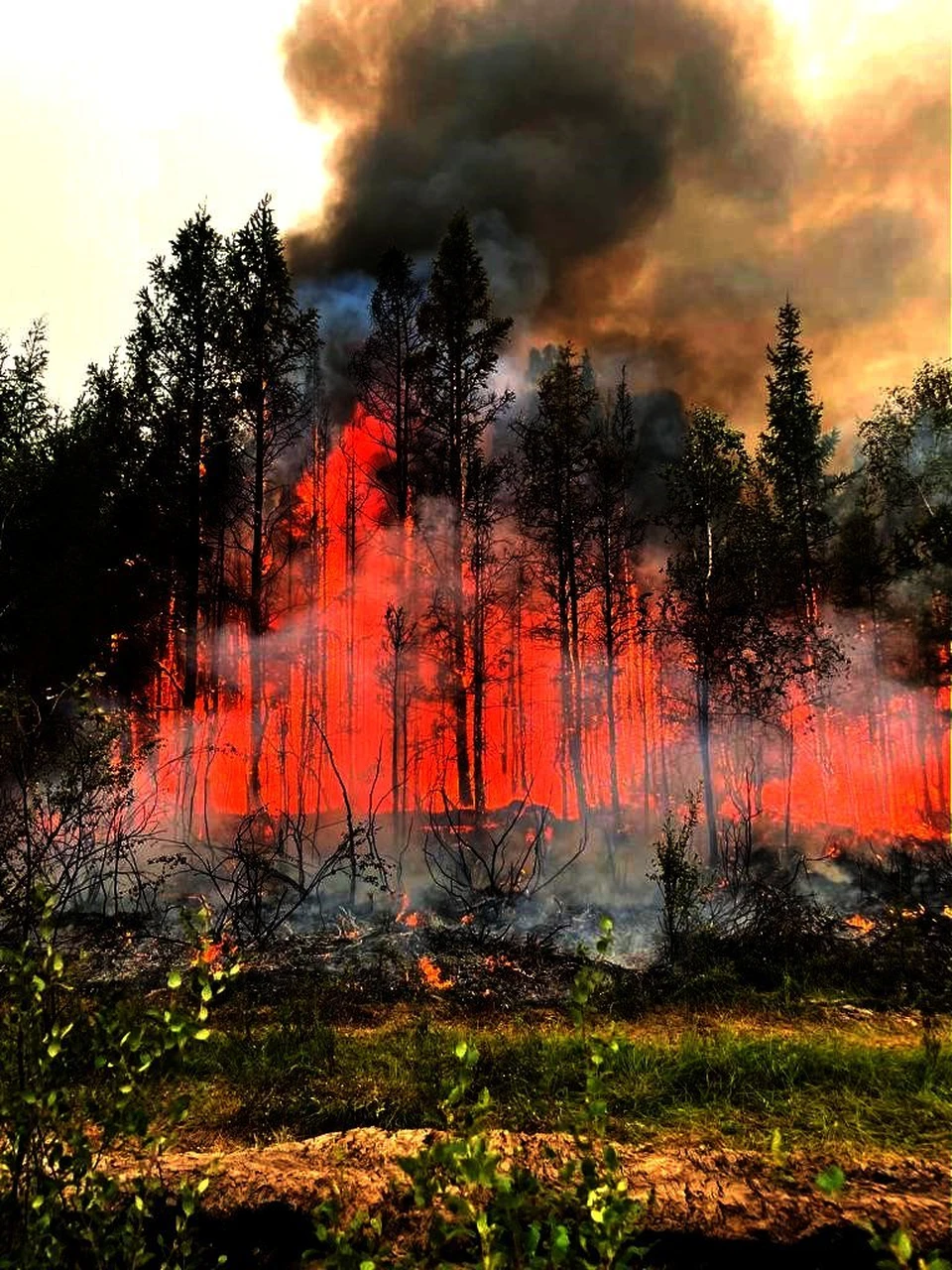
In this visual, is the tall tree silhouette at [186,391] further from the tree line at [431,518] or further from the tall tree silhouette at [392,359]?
the tall tree silhouette at [392,359]

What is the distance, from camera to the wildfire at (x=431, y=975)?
9.00 m

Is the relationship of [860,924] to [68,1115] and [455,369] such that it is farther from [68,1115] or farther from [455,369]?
[455,369]

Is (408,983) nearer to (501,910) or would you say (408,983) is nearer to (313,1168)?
(501,910)

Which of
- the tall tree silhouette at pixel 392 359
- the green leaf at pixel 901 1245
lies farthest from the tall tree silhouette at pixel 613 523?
the green leaf at pixel 901 1245

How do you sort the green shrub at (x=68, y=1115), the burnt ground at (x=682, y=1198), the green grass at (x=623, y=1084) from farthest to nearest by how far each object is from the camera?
the green grass at (x=623, y=1084), the burnt ground at (x=682, y=1198), the green shrub at (x=68, y=1115)

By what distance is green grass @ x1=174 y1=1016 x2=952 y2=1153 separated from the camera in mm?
5219

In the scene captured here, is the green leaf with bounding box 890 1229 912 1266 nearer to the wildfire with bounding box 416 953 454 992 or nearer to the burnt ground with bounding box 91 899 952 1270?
the burnt ground with bounding box 91 899 952 1270

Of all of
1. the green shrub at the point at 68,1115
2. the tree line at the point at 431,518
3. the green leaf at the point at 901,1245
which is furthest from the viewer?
the tree line at the point at 431,518

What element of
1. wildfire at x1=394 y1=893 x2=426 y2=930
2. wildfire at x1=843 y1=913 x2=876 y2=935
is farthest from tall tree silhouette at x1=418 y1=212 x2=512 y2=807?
wildfire at x1=843 y1=913 x2=876 y2=935

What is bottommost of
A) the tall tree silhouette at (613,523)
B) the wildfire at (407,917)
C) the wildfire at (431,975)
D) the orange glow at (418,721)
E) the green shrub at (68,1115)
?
the wildfire at (431,975)

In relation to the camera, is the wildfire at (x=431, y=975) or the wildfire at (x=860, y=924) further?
the wildfire at (x=860, y=924)

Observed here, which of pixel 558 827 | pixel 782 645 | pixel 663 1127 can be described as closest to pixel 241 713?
pixel 558 827

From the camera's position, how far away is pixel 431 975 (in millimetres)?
9297

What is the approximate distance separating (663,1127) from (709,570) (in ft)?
51.5
